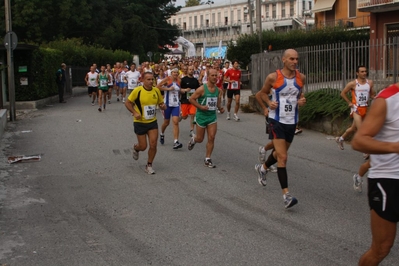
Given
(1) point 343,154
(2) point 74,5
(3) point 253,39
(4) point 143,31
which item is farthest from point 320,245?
(4) point 143,31

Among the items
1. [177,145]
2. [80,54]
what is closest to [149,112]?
[177,145]

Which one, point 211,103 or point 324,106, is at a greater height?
point 211,103

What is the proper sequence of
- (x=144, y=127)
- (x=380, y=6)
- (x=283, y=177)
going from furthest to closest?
(x=380, y=6) → (x=144, y=127) → (x=283, y=177)

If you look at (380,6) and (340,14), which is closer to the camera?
(380,6)

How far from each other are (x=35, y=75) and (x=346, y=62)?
15.2 metres

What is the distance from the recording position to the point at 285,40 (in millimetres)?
37219

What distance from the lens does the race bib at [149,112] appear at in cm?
1031

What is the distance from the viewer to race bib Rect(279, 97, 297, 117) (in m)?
7.86

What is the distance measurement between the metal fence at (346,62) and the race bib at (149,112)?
5607 mm

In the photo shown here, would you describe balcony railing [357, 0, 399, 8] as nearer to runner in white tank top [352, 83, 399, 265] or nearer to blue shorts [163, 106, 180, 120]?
blue shorts [163, 106, 180, 120]

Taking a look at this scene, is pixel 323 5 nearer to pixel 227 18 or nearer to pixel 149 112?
pixel 149 112

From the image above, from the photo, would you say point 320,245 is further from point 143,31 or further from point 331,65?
point 143,31

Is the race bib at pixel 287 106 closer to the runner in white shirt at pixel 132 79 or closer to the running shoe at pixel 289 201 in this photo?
the running shoe at pixel 289 201

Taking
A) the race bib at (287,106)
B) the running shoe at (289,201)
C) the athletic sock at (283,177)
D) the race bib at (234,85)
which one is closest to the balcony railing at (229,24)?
the race bib at (234,85)
